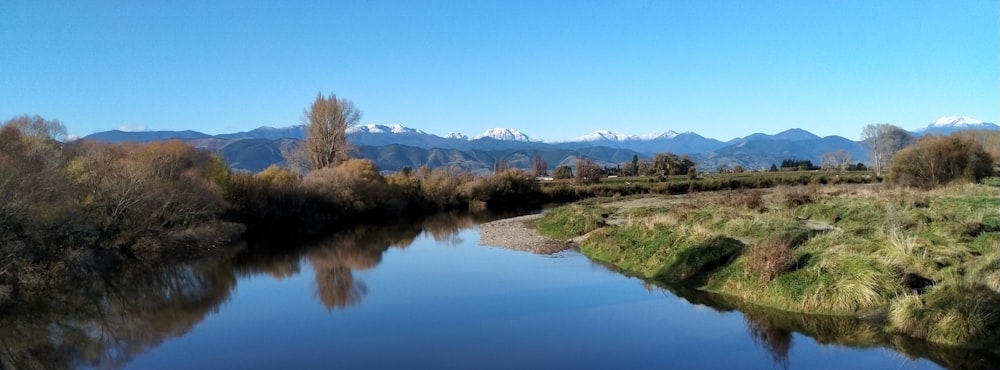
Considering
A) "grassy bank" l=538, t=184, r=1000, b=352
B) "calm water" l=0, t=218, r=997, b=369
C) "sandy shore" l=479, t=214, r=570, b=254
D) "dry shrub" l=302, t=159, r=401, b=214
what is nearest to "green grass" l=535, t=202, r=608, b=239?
"sandy shore" l=479, t=214, r=570, b=254

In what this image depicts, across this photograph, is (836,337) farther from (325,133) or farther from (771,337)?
(325,133)

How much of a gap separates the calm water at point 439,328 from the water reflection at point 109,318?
0.18 feet

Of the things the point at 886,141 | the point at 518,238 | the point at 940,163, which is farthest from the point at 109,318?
the point at 886,141

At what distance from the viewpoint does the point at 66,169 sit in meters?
24.8

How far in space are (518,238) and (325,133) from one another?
2714cm

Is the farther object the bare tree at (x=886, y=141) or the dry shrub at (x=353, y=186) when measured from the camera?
the bare tree at (x=886, y=141)

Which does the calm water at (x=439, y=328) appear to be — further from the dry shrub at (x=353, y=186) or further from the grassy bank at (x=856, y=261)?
the dry shrub at (x=353, y=186)

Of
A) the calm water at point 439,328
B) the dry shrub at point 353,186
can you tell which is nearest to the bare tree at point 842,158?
the dry shrub at point 353,186

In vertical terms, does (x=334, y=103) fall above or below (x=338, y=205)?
above

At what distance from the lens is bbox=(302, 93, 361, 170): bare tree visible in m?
53.8

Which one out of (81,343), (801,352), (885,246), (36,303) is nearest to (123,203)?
(36,303)

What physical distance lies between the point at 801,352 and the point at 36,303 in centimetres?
1919

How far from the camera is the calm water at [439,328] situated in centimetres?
1242

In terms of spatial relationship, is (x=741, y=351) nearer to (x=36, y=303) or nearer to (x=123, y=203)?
(x=36, y=303)
